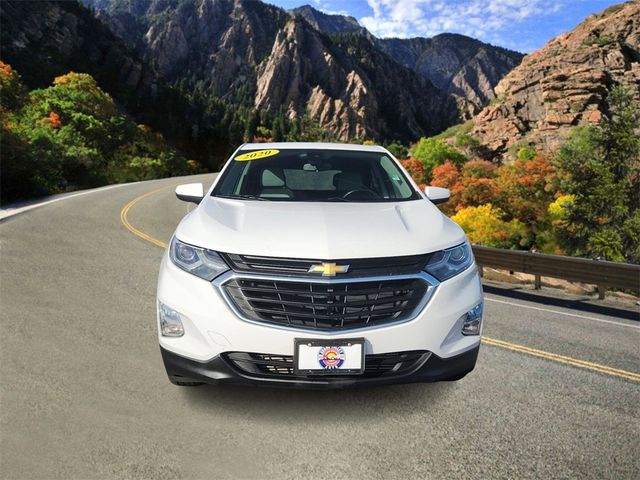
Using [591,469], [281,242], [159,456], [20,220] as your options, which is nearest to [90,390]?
[159,456]

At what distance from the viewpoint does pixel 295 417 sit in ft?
10.8

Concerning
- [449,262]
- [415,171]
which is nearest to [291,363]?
[449,262]

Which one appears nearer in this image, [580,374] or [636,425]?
[636,425]

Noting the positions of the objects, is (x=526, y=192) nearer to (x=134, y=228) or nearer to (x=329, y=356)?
(x=134, y=228)

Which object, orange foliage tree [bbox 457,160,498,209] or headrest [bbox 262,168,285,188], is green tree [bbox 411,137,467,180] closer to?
orange foliage tree [bbox 457,160,498,209]

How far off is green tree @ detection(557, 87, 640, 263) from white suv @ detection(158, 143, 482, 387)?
3260cm

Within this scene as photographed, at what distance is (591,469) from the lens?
2871 millimetres

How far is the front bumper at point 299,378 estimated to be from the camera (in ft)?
9.64

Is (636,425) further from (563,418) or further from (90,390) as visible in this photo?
(90,390)

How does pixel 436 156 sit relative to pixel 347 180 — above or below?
below

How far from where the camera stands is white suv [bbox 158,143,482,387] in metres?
2.85

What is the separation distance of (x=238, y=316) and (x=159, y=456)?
983mm

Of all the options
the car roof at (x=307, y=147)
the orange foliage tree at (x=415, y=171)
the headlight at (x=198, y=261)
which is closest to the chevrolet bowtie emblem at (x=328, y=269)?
the headlight at (x=198, y=261)

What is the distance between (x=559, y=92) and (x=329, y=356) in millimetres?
93752
